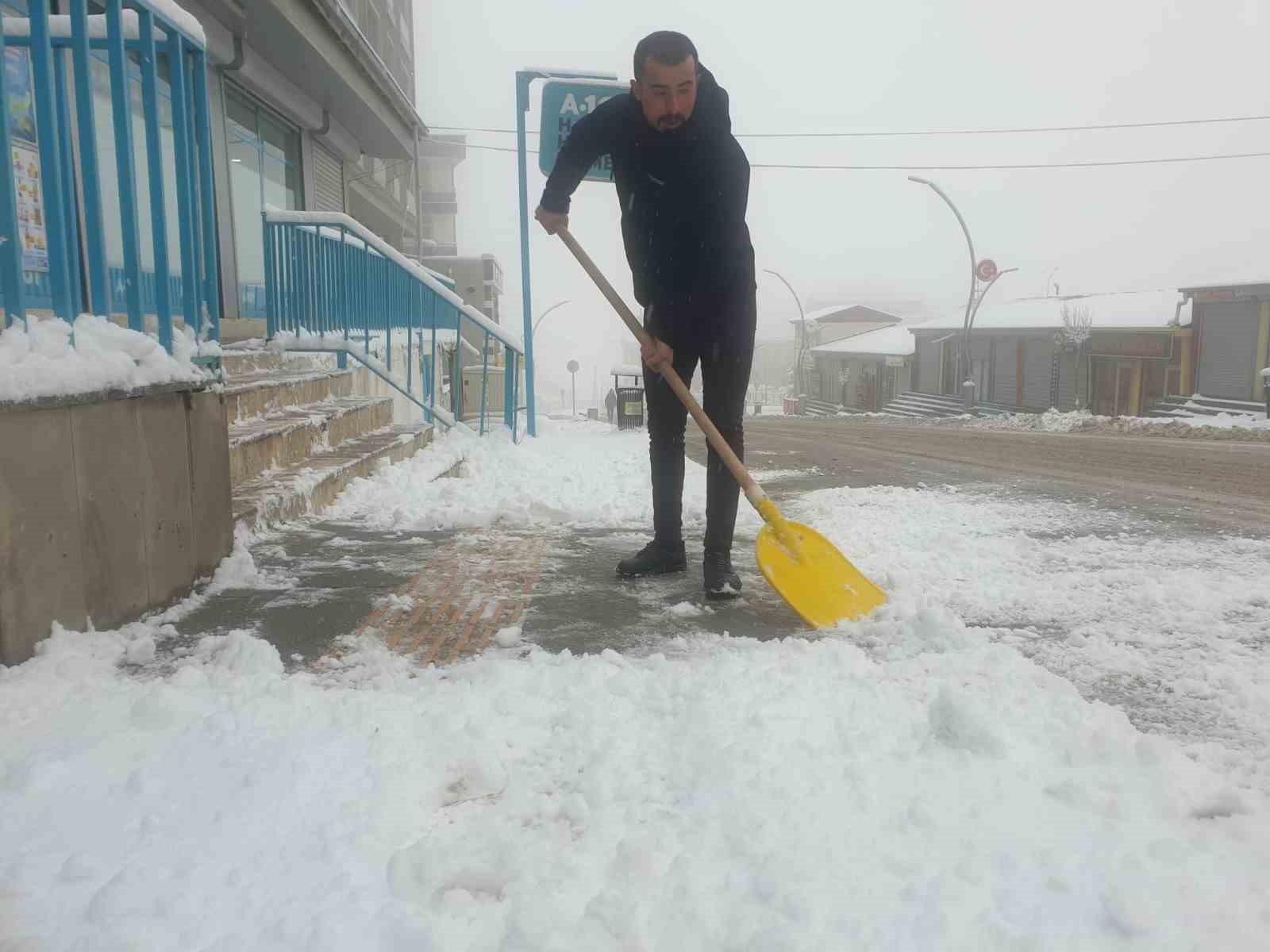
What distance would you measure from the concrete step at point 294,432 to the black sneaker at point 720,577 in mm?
2011

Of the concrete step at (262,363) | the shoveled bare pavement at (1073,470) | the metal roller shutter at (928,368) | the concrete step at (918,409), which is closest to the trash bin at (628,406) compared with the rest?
the shoveled bare pavement at (1073,470)

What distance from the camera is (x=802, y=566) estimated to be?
8.98ft

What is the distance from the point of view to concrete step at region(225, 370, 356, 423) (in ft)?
14.5

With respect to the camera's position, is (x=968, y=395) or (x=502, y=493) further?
(x=968, y=395)

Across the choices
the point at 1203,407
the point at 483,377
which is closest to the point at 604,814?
the point at 483,377

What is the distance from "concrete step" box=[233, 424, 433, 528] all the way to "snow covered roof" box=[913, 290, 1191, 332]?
89.1 ft

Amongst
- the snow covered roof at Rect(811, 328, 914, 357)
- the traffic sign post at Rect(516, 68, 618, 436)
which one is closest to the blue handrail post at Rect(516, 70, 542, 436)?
the traffic sign post at Rect(516, 68, 618, 436)

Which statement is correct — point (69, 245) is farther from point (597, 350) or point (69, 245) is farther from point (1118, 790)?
point (597, 350)

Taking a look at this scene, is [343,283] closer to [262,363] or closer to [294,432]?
[262,363]

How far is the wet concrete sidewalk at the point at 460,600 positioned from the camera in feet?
7.99

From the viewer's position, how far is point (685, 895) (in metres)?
1.30

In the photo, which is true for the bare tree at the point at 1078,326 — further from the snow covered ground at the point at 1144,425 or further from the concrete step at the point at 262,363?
the concrete step at the point at 262,363

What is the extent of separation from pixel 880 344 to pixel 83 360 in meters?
43.8

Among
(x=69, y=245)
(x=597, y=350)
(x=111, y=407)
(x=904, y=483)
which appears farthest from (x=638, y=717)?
(x=597, y=350)
